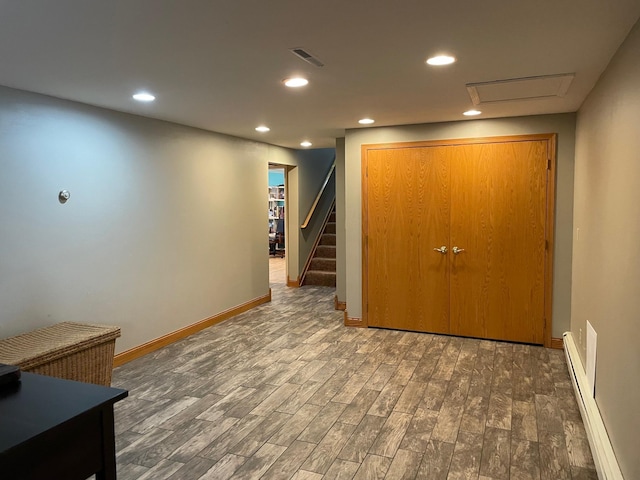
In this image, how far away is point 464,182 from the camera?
4781 millimetres

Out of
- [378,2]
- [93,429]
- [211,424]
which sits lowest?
[211,424]

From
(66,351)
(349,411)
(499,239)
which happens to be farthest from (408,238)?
(66,351)

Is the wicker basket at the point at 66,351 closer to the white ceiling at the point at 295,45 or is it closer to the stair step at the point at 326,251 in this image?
the white ceiling at the point at 295,45

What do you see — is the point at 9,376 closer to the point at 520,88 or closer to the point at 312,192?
the point at 520,88

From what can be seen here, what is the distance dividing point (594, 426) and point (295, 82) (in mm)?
2745

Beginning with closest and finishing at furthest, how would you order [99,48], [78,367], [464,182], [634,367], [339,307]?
1. [634,367]
2. [99,48]
3. [78,367]
4. [464,182]
5. [339,307]

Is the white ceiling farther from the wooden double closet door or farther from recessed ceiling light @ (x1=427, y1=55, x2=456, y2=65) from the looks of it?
the wooden double closet door

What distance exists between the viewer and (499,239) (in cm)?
471

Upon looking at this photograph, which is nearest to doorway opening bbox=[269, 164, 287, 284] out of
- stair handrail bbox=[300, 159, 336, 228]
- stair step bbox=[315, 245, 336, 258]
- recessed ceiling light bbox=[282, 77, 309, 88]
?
stair handrail bbox=[300, 159, 336, 228]

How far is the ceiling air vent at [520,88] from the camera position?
3.13 metres

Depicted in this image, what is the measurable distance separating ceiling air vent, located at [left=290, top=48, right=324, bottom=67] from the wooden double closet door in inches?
96.3

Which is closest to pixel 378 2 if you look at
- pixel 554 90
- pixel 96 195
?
pixel 554 90

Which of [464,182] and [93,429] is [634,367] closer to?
[93,429]

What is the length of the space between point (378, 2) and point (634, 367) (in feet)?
A: 6.14
